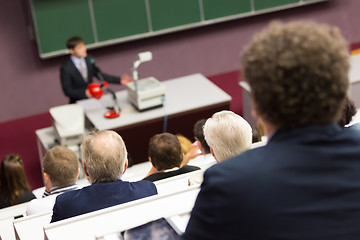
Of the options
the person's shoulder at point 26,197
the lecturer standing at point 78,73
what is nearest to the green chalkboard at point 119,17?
the lecturer standing at point 78,73

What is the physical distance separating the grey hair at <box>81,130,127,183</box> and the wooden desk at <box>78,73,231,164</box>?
2181 mm

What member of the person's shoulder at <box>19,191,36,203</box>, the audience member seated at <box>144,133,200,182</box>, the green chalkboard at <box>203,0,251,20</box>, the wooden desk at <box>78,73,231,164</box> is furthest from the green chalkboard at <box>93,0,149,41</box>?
the audience member seated at <box>144,133,200,182</box>

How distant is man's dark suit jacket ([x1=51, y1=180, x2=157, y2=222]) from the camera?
2100mm

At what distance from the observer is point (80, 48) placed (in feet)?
17.0

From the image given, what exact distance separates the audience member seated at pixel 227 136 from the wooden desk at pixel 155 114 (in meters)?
2.27

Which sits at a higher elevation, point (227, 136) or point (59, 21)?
point (59, 21)

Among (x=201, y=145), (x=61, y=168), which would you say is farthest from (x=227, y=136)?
(x=201, y=145)

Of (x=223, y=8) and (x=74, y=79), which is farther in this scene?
(x=223, y=8)

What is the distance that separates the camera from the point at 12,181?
3.75 metres

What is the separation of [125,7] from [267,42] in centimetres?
545

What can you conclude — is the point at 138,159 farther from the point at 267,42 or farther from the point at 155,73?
the point at 267,42

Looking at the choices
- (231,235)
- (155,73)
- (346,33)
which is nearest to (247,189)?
(231,235)

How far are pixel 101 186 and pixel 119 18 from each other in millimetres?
4479

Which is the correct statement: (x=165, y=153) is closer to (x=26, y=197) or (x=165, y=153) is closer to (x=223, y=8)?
(x=26, y=197)
